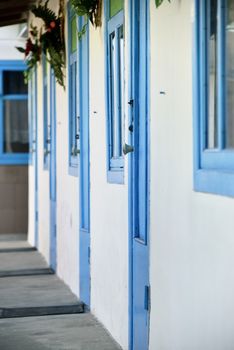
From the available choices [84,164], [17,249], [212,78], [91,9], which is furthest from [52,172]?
[212,78]

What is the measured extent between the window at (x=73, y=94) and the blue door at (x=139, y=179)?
127 inches

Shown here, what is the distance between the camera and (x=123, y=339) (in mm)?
6746

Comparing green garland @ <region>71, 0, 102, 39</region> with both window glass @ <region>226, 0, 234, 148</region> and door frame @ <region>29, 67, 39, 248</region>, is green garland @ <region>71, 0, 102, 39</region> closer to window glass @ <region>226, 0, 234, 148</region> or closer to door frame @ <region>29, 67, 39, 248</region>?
window glass @ <region>226, 0, 234, 148</region>

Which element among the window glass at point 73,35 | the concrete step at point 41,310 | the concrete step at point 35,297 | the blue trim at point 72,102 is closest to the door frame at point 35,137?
the concrete step at point 35,297

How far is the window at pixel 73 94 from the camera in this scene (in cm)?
965

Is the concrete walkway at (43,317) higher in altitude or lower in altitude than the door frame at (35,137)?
lower

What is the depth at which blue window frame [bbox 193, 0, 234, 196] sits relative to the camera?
4.27m

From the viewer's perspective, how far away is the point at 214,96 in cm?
447

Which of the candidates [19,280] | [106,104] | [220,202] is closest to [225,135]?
[220,202]

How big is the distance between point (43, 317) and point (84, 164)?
142 centimetres

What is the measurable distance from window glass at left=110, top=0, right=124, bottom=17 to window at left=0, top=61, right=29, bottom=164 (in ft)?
33.7

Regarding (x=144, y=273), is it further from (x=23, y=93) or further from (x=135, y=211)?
(x=23, y=93)

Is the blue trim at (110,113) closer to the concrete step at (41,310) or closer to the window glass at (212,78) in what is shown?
the concrete step at (41,310)

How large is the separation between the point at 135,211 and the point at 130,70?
0.91m
